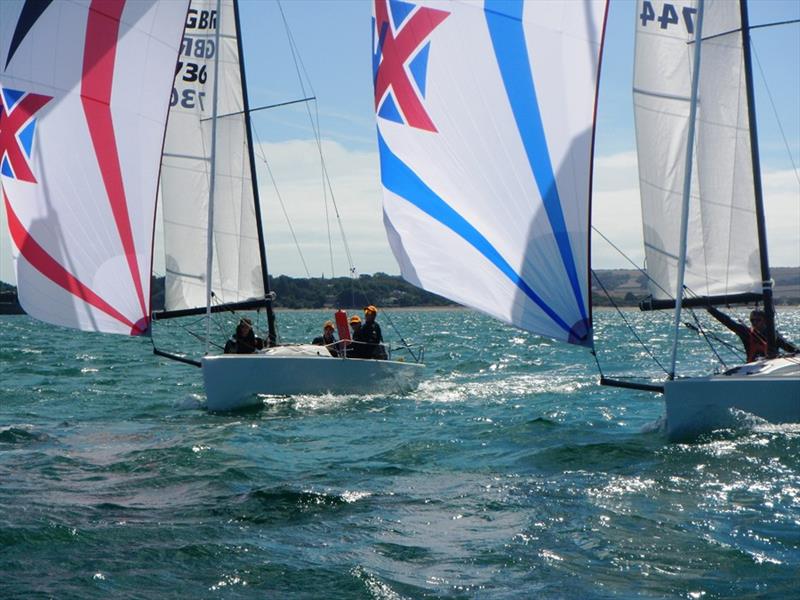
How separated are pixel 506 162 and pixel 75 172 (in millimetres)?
6067

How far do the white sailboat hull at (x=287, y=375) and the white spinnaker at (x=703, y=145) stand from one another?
17.6 ft

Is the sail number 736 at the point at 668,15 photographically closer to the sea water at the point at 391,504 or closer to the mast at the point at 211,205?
the sea water at the point at 391,504

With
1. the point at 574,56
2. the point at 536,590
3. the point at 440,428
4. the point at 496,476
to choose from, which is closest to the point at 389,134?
the point at 574,56

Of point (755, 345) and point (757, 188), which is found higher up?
point (757, 188)

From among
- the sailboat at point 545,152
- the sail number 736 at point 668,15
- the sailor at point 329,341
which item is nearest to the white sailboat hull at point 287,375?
the sailor at point 329,341

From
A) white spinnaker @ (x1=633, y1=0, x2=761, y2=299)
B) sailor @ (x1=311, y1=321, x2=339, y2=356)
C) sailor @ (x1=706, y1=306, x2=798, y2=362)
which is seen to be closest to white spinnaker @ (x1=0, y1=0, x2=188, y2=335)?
sailor @ (x1=311, y1=321, x2=339, y2=356)

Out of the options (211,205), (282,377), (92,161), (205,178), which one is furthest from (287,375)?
(92,161)

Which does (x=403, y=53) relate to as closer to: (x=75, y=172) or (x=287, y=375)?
(x=75, y=172)

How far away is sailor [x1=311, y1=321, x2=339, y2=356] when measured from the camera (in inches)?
628

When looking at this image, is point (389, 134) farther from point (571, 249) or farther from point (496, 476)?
point (496, 476)

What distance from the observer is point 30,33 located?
42.5ft

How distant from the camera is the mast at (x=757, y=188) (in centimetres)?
1112

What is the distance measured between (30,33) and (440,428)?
6.47 metres

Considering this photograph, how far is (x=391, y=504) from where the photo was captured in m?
8.34
